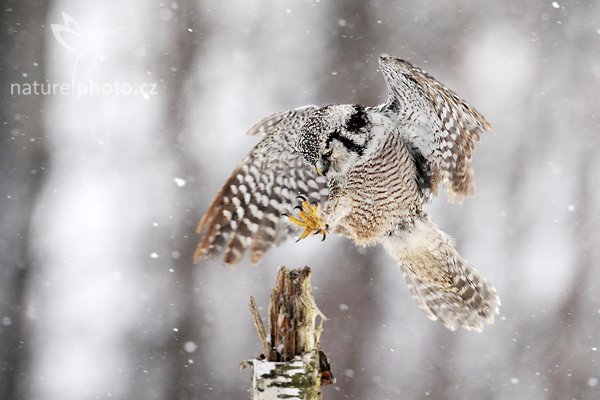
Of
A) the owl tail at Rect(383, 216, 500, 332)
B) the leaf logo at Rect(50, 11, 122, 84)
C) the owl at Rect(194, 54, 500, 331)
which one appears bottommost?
the owl tail at Rect(383, 216, 500, 332)

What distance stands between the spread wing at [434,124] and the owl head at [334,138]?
0.20 metres

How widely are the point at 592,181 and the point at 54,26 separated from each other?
5.21 meters

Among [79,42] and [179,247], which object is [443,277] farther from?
[79,42]

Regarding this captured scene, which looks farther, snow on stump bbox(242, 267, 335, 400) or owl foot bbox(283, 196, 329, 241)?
owl foot bbox(283, 196, 329, 241)

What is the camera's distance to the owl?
3744 mm

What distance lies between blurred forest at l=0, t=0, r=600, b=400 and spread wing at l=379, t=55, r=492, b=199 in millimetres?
2992

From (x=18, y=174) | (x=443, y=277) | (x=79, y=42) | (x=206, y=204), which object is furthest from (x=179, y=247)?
(x=443, y=277)

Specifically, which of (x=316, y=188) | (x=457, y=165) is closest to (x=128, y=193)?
(x=316, y=188)

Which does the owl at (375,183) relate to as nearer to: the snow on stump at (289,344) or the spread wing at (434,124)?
the spread wing at (434,124)

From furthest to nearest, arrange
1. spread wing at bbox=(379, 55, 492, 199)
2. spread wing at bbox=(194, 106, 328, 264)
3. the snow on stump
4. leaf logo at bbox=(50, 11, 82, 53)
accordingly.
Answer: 1. leaf logo at bbox=(50, 11, 82, 53)
2. spread wing at bbox=(194, 106, 328, 264)
3. spread wing at bbox=(379, 55, 492, 199)
4. the snow on stump

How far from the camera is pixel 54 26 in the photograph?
699 centimetres

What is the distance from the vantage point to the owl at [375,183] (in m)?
3.74

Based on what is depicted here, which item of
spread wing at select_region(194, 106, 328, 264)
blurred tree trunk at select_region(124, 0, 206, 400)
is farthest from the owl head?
blurred tree trunk at select_region(124, 0, 206, 400)

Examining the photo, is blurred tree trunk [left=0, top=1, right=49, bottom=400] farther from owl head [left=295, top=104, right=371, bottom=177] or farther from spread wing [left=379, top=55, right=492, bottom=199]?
spread wing [left=379, top=55, right=492, bottom=199]
